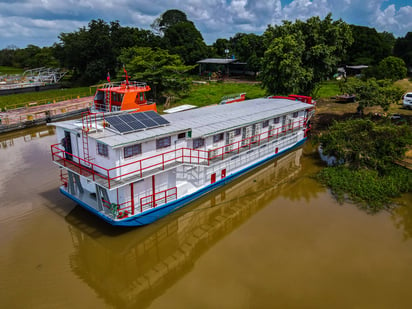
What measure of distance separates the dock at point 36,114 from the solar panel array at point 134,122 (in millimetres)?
22674

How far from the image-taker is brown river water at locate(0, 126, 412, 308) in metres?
11.3

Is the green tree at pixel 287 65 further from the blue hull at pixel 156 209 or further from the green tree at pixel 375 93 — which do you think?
the blue hull at pixel 156 209

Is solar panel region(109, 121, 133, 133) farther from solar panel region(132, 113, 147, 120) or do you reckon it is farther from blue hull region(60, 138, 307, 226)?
blue hull region(60, 138, 307, 226)

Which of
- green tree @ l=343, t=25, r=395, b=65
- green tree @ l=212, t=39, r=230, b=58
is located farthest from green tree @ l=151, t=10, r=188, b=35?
green tree @ l=343, t=25, r=395, b=65

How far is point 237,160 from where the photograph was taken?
20.0 meters

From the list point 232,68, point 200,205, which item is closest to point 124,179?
point 200,205

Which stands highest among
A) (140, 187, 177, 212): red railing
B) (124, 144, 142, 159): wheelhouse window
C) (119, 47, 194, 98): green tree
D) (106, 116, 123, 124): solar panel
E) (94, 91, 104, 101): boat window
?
(119, 47, 194, 98): green tree

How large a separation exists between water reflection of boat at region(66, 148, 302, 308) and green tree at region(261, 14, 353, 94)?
16151 mm

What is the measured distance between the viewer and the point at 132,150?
14.0 metres

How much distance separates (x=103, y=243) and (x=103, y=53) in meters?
56.8

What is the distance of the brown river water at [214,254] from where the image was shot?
37.1 feet

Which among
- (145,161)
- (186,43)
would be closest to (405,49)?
(186,43)

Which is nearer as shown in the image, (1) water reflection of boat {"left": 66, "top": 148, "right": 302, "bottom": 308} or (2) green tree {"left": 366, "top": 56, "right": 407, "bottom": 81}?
(1) water reflection of boat {"left": 66, "top": 148, "right": 302, "bottom": 308}

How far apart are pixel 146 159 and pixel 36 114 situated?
93.2 feet
